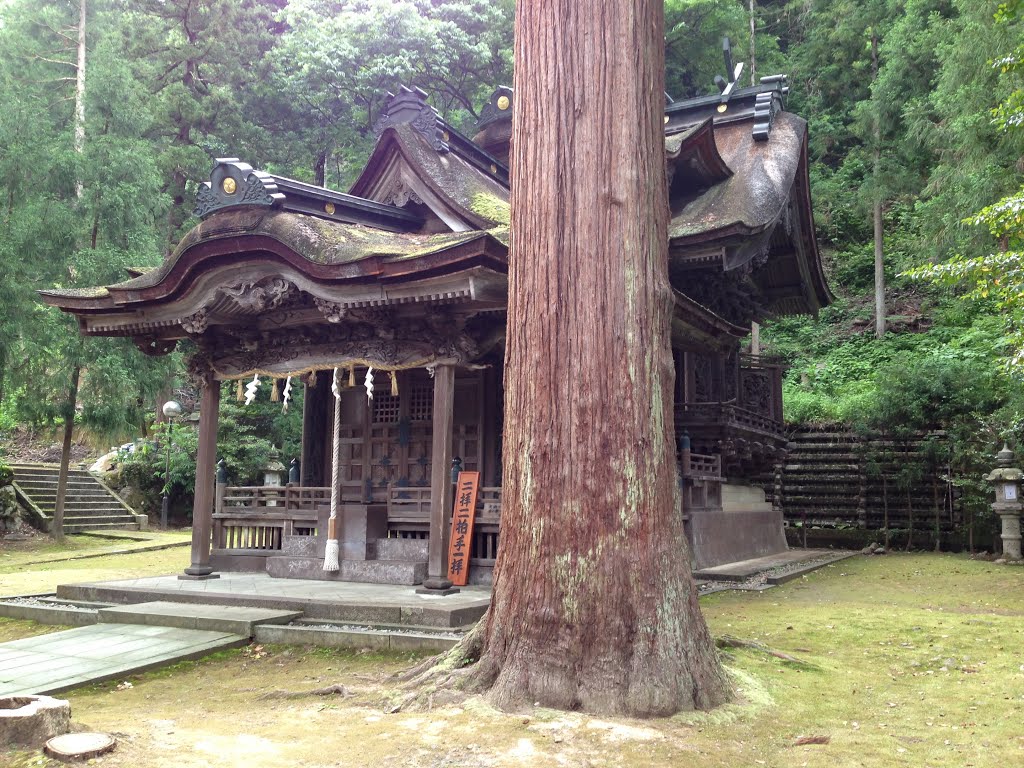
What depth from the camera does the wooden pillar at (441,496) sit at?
8844mm

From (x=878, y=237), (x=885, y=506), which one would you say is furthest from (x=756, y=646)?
(x=878, y=237)

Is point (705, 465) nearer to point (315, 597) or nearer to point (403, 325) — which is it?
point (403, 325)

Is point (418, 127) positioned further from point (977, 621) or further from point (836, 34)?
point (836, 34)

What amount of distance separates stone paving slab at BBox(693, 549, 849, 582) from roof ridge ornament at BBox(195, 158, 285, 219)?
7464 millimetres

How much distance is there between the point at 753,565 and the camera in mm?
13195

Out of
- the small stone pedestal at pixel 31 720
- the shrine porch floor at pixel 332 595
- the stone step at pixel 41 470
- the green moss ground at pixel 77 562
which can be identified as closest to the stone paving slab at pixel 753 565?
the shrine porch floor at pixel 332 595

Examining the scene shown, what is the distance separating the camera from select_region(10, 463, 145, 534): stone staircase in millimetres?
20719

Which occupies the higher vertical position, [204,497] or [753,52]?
[753,52]

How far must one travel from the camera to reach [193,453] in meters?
24.0

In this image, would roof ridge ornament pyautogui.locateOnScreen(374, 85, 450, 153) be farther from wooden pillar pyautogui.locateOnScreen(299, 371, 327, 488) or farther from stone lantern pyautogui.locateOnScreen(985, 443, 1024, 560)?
stone lantern pyautogui.locateOnScreen(985, 443, 1024, 560)

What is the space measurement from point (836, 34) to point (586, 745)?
33949mm

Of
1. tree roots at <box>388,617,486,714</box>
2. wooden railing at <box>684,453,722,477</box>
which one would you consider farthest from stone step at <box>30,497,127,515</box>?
tree roots at <box>388,617,486,714</box>

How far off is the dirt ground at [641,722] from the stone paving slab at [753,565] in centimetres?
335

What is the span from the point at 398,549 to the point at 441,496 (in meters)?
1.71
